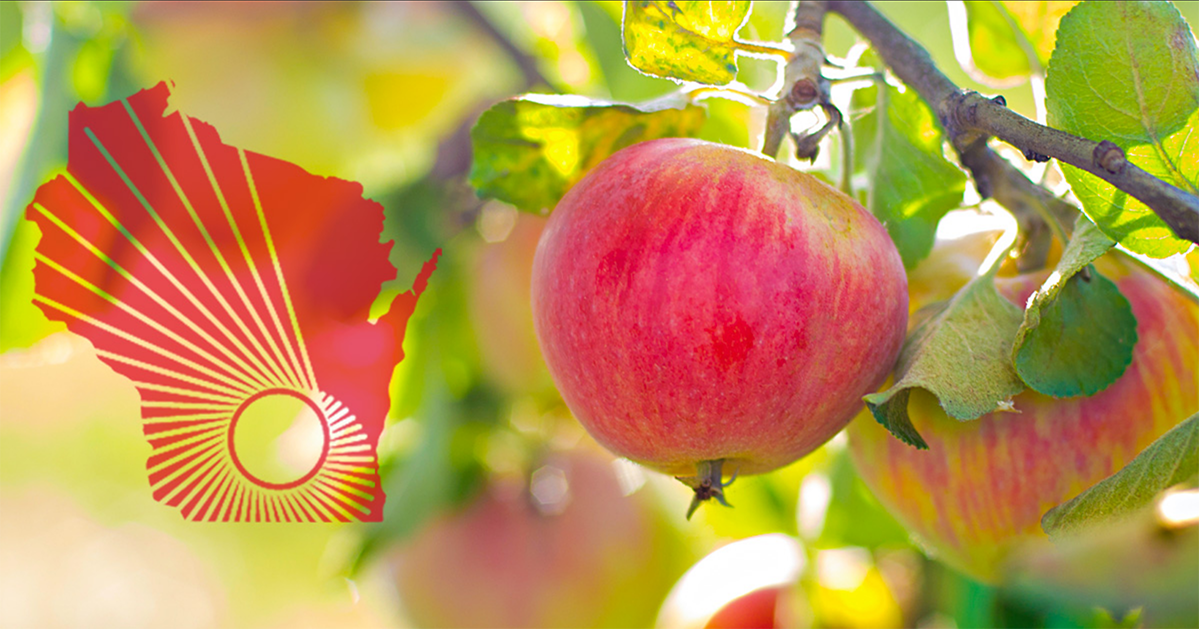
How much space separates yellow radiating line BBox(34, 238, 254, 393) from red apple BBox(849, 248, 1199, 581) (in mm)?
384

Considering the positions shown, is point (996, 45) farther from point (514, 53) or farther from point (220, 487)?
point (220, 487)

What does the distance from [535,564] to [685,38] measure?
596 millimetres

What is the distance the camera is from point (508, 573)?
2.85 ft

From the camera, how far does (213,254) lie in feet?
2.43

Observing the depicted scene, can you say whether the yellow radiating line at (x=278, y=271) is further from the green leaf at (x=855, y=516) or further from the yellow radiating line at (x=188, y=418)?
the green leaf at (x=855, y=516)

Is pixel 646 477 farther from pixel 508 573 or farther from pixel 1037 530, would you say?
pixel 1037 530

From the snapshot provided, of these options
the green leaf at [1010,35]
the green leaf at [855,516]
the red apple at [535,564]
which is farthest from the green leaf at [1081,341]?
the red apple at [535,564]

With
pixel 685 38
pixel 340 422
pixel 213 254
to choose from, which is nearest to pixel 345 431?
pixel 340 422

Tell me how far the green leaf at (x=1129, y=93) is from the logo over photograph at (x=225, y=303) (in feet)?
1.45

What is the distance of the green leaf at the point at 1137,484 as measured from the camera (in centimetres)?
34

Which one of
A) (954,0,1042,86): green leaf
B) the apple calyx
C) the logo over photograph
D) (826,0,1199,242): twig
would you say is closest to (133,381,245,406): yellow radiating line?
the logo over photograph

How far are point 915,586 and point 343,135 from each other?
74cm

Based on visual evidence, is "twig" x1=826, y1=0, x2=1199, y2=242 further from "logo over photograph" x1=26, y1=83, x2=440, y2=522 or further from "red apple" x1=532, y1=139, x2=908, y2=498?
"logo over photograph" x1=26, y1=83, x2=440, y2=522

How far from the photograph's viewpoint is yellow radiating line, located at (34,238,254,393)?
0.56 m
